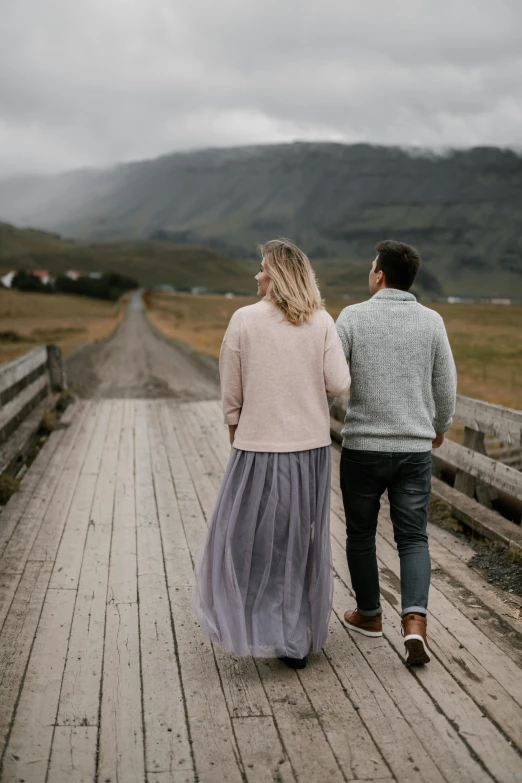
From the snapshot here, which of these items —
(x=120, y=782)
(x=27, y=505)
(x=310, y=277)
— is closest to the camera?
(x=120, y=782)

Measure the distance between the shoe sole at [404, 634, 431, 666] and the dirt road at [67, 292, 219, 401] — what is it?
968 centimetres

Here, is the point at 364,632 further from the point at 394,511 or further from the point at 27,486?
the point at 27,486

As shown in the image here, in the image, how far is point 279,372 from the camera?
→ 3.46 metres

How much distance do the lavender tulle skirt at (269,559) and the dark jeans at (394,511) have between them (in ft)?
0.66

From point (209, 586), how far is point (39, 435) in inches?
252

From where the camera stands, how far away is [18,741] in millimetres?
2914

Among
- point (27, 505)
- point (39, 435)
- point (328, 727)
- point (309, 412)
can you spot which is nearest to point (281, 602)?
point (328, 727)

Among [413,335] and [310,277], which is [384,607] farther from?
[310,277]

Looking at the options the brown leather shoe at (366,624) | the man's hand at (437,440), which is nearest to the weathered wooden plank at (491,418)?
the man's hand at (437,440)

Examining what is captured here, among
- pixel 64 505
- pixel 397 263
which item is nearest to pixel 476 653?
pixel 397 263

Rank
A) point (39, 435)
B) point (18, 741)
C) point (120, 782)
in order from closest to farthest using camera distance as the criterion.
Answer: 1. point (120, 782)
2. point (18, 741)
3. point (39, 435)

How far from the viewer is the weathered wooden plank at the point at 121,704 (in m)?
2.77

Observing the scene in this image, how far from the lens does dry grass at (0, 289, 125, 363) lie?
36.0 metres

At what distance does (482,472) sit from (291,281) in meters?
3.00
